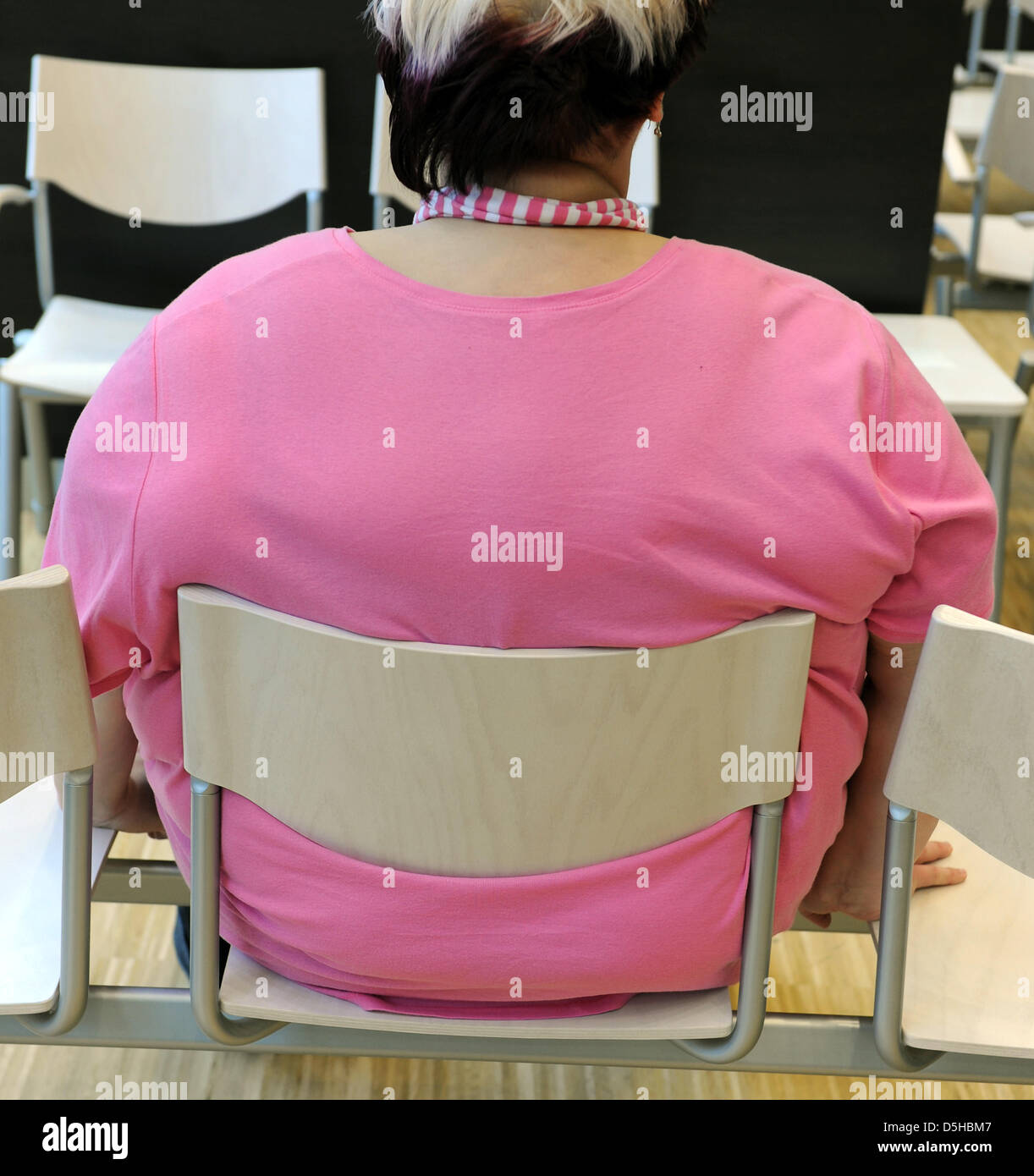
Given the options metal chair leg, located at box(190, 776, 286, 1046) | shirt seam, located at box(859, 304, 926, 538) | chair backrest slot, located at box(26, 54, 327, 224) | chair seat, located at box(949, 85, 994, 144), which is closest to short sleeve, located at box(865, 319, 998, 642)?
shirt seam, located at box(859, 304, 926, 538)

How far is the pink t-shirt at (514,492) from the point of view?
0.83 m

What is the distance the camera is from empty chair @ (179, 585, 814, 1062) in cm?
83

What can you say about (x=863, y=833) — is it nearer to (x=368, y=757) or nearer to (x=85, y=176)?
(x=368, y=757)

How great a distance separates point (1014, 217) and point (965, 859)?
81.2 inches

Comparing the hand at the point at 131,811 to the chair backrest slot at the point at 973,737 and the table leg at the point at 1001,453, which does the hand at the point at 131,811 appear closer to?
the chair backrest slot at the point at 973,737

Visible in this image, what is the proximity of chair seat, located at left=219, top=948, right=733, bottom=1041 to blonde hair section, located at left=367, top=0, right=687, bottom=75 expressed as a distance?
2.23 ft

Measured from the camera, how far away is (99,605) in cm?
91

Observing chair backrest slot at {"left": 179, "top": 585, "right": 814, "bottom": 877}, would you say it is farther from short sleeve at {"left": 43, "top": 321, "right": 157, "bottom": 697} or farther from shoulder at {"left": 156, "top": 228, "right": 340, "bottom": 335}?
shoulder at {"left": 156, "top": 228, "right": 340, "bottom": 335}

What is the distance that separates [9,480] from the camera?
235 cm

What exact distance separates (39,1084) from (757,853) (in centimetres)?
107

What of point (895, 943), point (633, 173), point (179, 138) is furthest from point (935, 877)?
point (179, 138)
